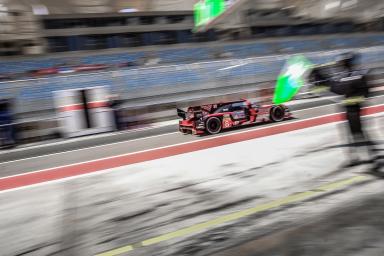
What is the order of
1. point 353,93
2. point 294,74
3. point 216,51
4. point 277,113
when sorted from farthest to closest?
point 216,51 < point 277,113 < point 294,74 < point 353,93

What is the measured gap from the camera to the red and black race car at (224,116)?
10312 millimetres

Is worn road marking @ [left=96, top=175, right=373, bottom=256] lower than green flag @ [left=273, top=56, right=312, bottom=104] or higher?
lower

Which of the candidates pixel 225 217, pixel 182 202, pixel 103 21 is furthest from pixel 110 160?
pixel 103 21

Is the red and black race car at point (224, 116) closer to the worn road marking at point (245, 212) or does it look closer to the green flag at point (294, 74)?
the green flag at point (294, 74)

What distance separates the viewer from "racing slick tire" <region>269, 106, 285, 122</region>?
11125mm

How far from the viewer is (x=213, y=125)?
34.1ft

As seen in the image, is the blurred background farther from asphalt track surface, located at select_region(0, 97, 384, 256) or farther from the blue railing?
asphalt track surface, located at select_region(0, 97, 384, 256)

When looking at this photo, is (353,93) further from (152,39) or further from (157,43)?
(157,43)

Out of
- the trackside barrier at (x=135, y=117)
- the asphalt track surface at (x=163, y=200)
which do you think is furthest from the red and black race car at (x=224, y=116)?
the trackside barrier at (x=135, y=117)

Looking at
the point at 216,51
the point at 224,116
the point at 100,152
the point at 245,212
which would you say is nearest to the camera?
the point at 245,212

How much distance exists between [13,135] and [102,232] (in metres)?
9.67

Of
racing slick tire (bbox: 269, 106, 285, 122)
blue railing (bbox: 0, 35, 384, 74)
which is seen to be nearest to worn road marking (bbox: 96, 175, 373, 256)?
racing slick tire (bbox: 269, 106, 285, 122)

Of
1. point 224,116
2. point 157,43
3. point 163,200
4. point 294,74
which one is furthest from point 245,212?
point 157,43

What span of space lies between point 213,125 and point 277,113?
226 centimetres
